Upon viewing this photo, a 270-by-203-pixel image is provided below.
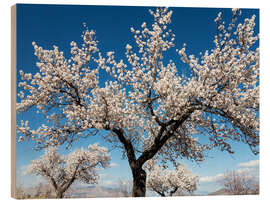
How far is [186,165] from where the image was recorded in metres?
6.04

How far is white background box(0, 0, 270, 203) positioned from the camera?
16.9 ft

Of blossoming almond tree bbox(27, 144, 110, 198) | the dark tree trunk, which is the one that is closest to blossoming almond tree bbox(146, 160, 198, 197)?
blossoming almond tree bbox(27, 144, 110, 198)

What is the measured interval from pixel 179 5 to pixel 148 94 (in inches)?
60.2

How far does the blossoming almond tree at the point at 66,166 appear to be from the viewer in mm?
5504

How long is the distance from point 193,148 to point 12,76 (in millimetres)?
3024

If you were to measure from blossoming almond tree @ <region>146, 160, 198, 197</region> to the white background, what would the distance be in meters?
0.35

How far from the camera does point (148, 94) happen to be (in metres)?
5.68

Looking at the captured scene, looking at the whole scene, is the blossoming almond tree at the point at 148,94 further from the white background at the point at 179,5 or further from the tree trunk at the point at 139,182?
the white background at the point at 179,5

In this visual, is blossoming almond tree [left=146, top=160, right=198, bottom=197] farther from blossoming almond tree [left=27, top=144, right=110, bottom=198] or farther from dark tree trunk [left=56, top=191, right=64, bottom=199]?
dark tree trunk [left=56, top=191, right=64, bottom=199]

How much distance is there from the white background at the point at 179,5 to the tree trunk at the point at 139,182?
0.12 metres

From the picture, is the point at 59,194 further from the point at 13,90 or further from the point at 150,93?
the point at 150,93

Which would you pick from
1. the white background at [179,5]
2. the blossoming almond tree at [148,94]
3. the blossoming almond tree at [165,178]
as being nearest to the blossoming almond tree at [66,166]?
the blossoming almond tree at [148,94]

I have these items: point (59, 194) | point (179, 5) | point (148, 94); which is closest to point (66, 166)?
point (59, 194)
